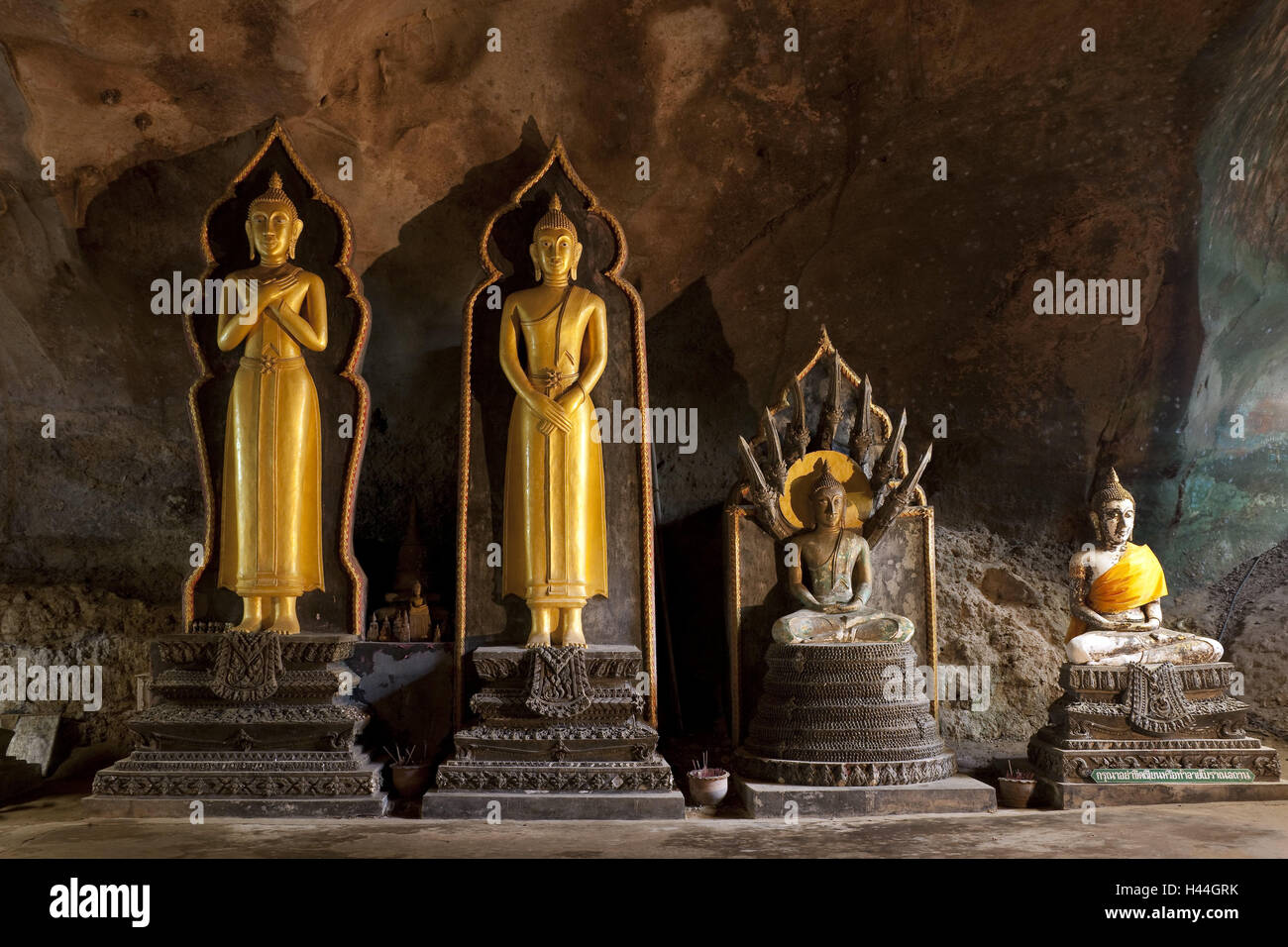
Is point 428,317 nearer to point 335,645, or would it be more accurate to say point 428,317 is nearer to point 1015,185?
point 335,645

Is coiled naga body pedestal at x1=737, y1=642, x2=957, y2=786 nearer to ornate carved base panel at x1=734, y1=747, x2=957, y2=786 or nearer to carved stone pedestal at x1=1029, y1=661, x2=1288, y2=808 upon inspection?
ornate carved base panel at x1=734, y1=747, x2=957, y2=786

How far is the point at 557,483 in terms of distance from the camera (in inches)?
243

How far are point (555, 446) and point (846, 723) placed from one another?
2177 mm

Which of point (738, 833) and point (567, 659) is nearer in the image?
point (738, 833)

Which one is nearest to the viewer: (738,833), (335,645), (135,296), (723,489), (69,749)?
(738,833)

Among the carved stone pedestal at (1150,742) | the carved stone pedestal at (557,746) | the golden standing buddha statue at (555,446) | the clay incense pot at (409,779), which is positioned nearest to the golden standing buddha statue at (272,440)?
the clay incense pot at (409,779)

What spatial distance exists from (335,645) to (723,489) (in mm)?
3318

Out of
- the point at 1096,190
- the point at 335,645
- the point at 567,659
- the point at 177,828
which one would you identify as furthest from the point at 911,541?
the point at 177,828

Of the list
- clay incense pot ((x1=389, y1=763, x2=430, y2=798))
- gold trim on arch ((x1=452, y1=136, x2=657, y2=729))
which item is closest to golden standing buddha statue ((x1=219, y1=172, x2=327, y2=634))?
gold trim on arch ((x1=452, y1=136, x2=657, y2=729))

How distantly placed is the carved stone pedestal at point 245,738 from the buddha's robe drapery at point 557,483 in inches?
43.2

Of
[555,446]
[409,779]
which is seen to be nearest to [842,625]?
[555,446]

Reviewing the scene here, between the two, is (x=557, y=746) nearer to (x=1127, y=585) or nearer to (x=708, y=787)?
(x=708, y=787)

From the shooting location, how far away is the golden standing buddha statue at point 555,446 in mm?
6125

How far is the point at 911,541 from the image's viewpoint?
685 cm
